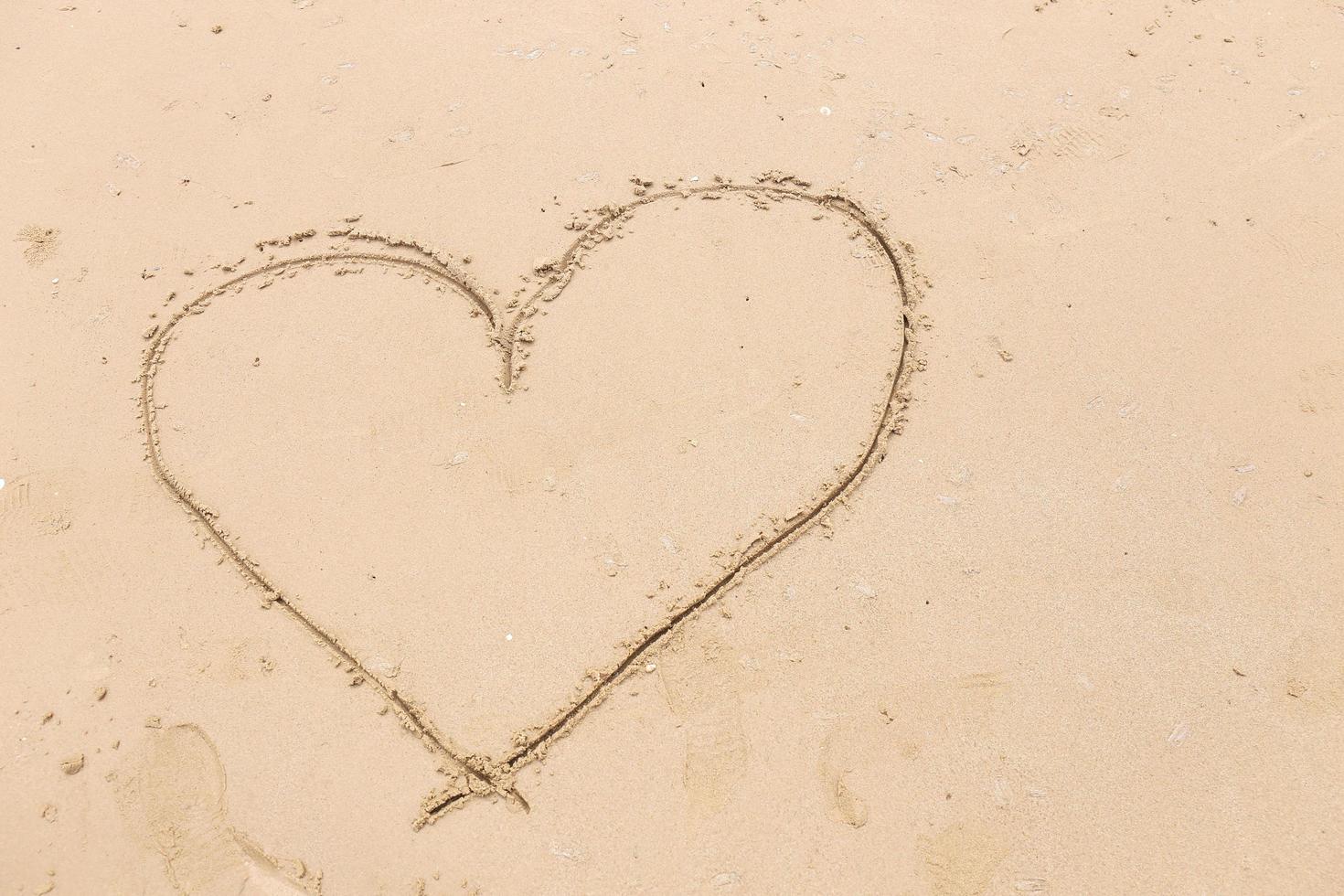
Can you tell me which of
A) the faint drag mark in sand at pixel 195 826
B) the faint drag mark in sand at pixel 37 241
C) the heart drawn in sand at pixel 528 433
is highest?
the faint drag mark in sand at pixel 37 241

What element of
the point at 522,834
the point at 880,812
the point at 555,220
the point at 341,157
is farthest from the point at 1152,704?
the point at 341,157

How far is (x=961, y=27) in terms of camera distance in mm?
4109

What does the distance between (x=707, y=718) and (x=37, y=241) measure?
3326mm

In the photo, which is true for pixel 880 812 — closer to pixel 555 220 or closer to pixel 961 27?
pixel 555 220

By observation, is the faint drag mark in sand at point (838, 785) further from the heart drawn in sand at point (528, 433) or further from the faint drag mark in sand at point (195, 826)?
the faint drag mark in sand at point (195, 826)

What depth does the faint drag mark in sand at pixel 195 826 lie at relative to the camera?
2.62 metres

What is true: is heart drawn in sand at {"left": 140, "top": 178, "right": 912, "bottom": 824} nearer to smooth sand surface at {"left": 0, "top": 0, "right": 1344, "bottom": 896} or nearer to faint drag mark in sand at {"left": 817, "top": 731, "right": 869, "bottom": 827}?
smooth sand surface at {"left": 0, "top": 0, "right": 1344, "bottom": 896}

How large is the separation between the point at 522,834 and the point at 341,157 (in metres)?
2.83

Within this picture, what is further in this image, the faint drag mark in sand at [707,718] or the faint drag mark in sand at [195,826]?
the faint drag mark in sand at [707,718]

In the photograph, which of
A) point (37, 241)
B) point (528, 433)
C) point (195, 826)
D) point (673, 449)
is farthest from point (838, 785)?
point (37, 241)

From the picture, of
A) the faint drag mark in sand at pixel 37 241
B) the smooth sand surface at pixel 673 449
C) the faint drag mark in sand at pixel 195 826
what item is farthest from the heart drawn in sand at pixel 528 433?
the faint drag mark in sand at pixel 37 241

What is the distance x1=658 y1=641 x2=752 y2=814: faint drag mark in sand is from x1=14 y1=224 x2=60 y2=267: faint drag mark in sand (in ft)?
9.91

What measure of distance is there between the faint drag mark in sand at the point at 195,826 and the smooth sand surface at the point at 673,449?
11 mm

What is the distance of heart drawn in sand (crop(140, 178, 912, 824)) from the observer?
2918 millimetres
